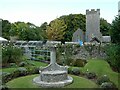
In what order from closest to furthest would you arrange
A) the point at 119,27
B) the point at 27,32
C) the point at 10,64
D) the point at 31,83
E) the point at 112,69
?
the point at 31,83 → the point at 119,27 → the point at 112,69 → the point at 10,64 → the point at 27,32

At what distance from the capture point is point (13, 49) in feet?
61.7

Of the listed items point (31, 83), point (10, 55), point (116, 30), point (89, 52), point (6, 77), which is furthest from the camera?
point (89, 52)

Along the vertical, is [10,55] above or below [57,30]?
below

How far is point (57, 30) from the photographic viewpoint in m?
47.2

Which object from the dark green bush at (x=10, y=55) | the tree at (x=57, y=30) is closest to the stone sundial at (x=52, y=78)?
the dark green bush at (x=10, y=55)

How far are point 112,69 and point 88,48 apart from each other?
6.60m

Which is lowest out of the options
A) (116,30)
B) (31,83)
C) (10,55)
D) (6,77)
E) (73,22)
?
(31,83)

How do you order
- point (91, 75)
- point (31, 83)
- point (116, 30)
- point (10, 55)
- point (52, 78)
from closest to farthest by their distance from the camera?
point (52, 78)
point (31, 83)
point (91, 75)
point (116, 30)
point (10, 55)

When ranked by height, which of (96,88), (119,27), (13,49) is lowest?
(96,88)

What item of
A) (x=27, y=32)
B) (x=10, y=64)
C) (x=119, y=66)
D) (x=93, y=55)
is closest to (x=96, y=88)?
(x=119, y=66)

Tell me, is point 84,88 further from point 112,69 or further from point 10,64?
point 10,64

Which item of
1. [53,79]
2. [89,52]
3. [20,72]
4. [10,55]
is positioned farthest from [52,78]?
[89,52]

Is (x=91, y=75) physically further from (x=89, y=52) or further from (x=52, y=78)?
(x=89, y=52)

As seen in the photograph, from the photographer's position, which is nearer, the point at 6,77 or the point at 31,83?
the point at 31,83
